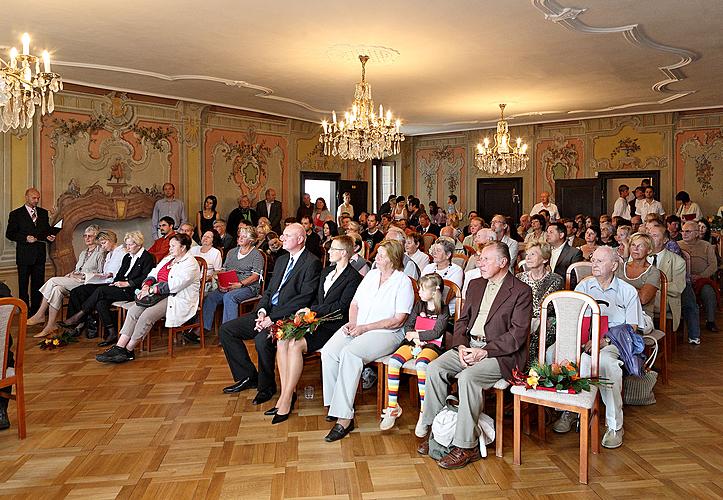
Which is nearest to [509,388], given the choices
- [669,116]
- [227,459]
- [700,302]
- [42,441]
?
[227,459]

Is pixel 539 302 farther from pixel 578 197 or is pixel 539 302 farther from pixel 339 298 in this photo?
pixel 578 197

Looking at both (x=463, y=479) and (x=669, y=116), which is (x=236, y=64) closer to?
(x=463, y=479)

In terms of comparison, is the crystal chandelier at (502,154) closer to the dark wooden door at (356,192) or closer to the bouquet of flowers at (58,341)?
the dark wooden door at (356,192)

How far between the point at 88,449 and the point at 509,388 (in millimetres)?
2420

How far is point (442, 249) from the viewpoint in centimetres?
503

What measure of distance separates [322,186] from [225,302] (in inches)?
279

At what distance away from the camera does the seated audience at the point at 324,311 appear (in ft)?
13.6

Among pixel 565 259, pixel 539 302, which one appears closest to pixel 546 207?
pixel 565 259

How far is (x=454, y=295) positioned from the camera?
4258 mm

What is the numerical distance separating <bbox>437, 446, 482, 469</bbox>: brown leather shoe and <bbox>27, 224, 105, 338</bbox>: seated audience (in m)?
4.89

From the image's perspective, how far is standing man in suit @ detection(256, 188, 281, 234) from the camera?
37.0 ft

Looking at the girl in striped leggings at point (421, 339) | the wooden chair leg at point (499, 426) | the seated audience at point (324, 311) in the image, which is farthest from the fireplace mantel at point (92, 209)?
the wooden chair leg at point (499, 426)

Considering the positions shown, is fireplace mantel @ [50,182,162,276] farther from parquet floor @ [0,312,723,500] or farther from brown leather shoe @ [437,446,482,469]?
brown leather shoe @ [437,446,482,469]

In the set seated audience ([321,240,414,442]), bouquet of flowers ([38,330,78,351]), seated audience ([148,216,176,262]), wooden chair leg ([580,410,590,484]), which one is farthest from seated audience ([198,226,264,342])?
wooden chair leg ([580,410,590,484])
